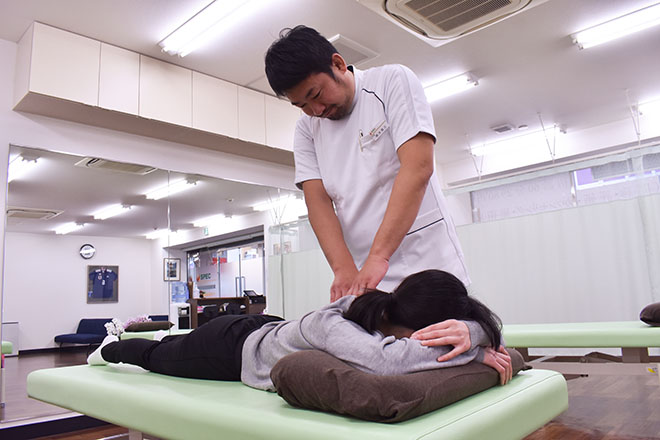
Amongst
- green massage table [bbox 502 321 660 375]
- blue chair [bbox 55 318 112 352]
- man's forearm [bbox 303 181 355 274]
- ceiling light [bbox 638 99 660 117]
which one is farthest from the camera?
ceiling light [bbox 638 99 660 117]

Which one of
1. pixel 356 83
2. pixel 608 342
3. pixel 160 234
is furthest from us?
pixel 160 234

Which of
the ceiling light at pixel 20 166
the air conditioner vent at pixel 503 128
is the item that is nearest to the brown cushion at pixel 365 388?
the ceiling light at pixel 20 166

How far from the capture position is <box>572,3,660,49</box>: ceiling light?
342 cm

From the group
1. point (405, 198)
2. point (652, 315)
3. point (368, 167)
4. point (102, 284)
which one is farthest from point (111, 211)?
point (652, 315)

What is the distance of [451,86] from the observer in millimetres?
4281

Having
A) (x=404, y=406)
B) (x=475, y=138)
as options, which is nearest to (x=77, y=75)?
(x=404, y=406)

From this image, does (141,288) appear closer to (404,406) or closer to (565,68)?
(404,406)

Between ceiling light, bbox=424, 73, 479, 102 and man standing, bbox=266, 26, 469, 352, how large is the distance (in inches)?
123

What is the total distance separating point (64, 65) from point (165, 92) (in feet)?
2.07

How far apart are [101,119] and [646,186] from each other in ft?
10.7

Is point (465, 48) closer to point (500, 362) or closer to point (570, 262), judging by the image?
point (570, 262)

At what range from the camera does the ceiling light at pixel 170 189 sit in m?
3.66

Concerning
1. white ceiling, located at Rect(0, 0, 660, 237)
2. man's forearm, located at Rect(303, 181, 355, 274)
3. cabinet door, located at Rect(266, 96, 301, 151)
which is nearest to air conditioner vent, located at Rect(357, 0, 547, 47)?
white ceiling, located at Rect(0, 0, 660, 237)

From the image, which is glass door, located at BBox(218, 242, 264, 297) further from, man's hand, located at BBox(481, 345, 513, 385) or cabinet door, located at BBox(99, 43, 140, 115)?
man's hand, located at BBox(481, 345, 513, 385)
